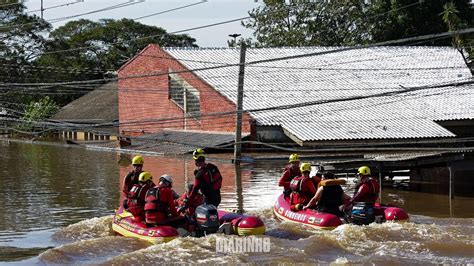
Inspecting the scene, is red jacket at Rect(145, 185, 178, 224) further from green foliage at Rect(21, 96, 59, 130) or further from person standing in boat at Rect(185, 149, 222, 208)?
green foliage at Rect(21, 96, 59, 130)

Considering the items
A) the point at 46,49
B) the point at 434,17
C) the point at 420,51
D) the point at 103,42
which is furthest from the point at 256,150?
the point at 103,42

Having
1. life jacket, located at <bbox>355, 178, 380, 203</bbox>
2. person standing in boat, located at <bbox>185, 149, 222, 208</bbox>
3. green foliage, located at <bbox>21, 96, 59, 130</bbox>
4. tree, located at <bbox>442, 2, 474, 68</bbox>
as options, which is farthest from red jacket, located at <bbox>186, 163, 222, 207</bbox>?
green foliage, located at <bbox>21, 96, 59, 130</bbox>

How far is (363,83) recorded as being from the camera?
40469 millimetres

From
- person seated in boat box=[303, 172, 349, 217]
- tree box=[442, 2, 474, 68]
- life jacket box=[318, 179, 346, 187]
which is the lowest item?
person seated in boat box=[303, 172, 349, 217]

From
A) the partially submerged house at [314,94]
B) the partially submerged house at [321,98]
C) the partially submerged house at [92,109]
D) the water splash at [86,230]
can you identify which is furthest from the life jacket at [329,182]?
the partially submerged house at [92,109]

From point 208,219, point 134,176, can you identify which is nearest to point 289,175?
point 134,176

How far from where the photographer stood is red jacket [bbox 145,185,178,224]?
1809cm

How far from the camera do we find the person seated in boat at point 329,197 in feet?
65.6

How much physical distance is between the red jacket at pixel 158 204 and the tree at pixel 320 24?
3784cm

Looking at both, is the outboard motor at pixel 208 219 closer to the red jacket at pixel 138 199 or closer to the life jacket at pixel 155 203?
the life jacket at pixel 155 203

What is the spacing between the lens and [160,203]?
18.1m

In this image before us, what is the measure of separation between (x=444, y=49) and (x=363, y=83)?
9.26m

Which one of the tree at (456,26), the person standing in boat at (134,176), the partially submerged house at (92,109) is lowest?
the person standing in boat at (134,176)

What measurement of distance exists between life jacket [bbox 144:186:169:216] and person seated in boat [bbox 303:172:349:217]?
13.5ft
